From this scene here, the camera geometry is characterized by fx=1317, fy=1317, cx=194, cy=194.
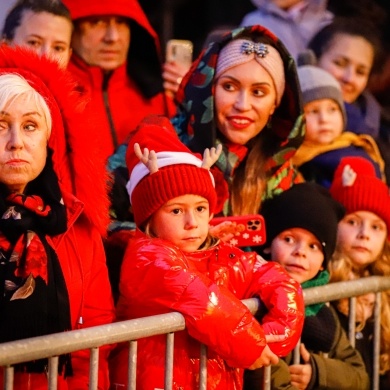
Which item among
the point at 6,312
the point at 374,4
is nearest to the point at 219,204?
the point at 6,312

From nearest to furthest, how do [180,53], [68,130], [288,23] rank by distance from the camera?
[68,130] → [180,53] → [288,23]

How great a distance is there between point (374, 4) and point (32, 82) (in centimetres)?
517

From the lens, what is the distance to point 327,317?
557 cm

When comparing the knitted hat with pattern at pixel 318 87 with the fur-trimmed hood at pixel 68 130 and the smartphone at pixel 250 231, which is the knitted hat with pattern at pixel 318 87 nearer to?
the smartphone at pixel 250 231

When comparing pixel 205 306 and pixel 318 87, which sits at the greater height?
pixel 318 87

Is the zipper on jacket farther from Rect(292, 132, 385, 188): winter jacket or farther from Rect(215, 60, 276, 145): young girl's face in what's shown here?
Rect(292, 132, 385, 188): winter jacket

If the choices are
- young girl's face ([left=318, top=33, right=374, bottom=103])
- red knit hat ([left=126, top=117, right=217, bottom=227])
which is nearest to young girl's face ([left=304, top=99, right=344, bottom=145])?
young girl's face ([left=318, top=33, right=374, bottom=103])

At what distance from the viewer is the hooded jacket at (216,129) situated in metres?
5.71

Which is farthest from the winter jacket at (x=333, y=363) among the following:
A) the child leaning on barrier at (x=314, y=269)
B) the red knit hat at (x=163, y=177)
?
the red knit hat at (x=163, y=177)

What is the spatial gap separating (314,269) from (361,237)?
0.59 m

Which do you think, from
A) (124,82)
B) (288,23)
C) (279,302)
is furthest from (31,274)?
(288,23)

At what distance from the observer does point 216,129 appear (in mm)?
5793

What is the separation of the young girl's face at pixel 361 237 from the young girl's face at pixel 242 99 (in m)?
0.68

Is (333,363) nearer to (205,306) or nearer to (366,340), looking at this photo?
(366,340)
